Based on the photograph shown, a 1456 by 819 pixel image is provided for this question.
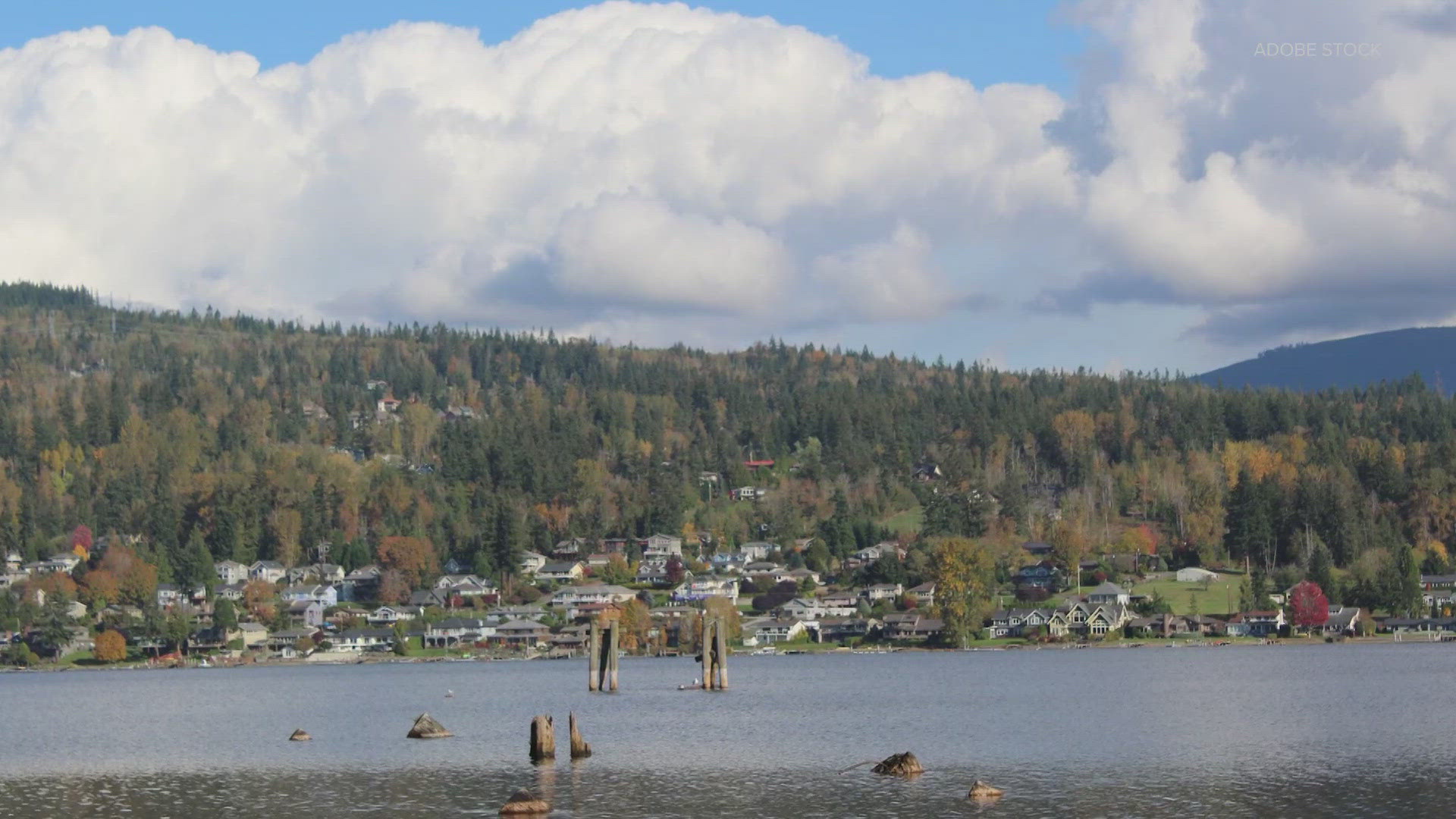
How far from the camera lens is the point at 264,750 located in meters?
70.8

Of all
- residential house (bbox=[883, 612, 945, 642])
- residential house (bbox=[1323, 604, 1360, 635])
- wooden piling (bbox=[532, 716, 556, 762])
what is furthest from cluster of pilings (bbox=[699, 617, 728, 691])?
residential house (bbox=[1323, 604, 1360, 635])

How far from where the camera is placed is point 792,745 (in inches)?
2621

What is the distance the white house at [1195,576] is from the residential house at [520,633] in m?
66.0

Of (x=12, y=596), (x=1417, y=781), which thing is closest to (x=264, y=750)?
(x=1417, y=781)

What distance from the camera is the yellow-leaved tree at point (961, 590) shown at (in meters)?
159

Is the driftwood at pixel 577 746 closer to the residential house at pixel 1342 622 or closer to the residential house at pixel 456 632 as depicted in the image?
the residential house at pixel 1342 622

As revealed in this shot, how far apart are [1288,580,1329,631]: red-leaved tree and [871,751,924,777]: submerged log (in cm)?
11781

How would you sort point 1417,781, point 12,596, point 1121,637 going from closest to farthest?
1. point 1417,781
2. point 1121,637
3. point 12,596

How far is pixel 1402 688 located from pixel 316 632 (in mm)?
122596

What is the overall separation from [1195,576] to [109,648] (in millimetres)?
108478

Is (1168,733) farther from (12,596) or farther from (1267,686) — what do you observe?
(12,596)

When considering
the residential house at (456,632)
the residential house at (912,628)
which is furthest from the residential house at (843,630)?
the residential house at (456,632)

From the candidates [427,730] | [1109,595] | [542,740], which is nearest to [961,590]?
[1109,595]

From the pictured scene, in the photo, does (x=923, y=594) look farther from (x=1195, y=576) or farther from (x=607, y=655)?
(x=607, y=655)
